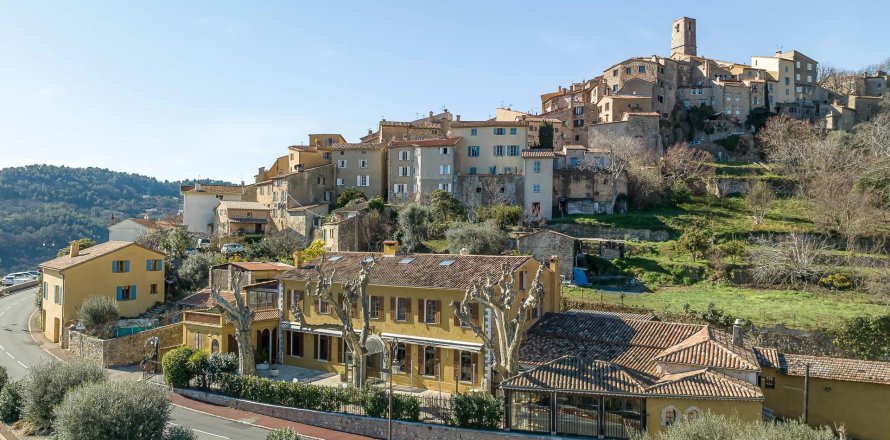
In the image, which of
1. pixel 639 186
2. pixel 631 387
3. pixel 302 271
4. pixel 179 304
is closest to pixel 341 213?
pixel 179 304

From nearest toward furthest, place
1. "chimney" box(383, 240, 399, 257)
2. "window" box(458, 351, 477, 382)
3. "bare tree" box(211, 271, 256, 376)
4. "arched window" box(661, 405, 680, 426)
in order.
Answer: "arched window" box(661, 405, 680, 426) → "window" box(458, 351, 477, 382) → "bare tree" box(211, 271, 256, 376) → "chimney" box(383, 240, 399, 257)

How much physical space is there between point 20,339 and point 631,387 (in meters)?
39.8

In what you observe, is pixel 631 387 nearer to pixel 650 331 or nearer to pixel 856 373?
pixel 650 331

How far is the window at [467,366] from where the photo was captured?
3081 cm

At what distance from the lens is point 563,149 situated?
7219 cm

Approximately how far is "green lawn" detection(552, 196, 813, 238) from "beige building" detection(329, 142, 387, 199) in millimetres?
20124

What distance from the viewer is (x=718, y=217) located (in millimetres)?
62625

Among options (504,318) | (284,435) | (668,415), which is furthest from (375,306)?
(668,415)

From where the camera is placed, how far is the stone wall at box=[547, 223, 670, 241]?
2285 inches

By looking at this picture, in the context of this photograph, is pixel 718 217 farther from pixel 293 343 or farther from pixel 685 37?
pixel 685 37

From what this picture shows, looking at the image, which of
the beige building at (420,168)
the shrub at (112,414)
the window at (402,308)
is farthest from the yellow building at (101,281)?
the beige building at (420,168)

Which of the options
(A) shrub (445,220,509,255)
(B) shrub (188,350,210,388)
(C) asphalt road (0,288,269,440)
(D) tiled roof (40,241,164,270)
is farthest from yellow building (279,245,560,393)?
(D) tiled roof (40,241,164,270)

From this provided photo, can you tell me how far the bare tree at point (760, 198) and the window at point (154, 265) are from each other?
5019 centimetres

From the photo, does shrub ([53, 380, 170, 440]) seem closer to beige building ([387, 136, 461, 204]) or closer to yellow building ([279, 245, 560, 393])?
yellow building ([279, 245, 560, 393])
